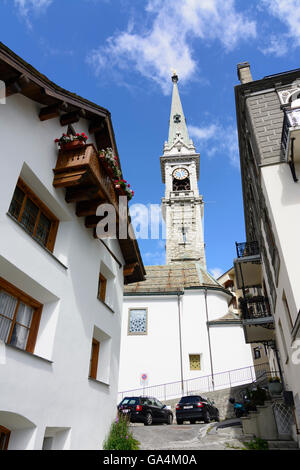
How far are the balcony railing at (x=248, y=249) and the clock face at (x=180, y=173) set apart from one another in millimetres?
42519

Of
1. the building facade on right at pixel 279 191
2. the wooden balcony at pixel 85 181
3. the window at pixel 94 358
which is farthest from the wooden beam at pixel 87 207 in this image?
the building facade on right at pixel 279 191

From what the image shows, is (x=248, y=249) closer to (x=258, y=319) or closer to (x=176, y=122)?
(x=258, y=319)

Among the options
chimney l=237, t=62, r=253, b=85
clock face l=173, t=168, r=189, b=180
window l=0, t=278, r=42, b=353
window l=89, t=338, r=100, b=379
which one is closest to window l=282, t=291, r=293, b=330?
window l=89, t=338, r=100, b=379

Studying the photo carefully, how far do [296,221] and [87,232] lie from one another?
680 centimetres

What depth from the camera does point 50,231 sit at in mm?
8875

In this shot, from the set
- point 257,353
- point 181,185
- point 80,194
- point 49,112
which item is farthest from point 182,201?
point 49,112

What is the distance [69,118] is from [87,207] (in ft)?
9.10

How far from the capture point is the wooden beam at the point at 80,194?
895 cm

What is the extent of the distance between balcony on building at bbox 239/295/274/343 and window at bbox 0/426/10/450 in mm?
11855

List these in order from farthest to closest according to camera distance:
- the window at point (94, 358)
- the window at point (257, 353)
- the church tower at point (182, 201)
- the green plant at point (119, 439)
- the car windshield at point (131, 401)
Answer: the church tower at point (182, 201) < the window at point (257, 353) < the car windshield at point (131, 401) < the window at point (94, 358) < the green plant at point (119, 439)

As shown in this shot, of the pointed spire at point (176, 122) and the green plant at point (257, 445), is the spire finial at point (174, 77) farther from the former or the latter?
the green plant at point (257, 445)
